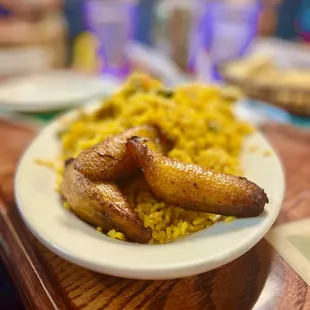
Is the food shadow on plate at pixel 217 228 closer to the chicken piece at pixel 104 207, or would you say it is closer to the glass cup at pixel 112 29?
the chicken piece at pixel 104 207

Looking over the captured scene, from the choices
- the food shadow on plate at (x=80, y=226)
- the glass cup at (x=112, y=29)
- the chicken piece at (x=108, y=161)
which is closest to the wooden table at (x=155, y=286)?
the food shadow on plate at (x=80, y=226)

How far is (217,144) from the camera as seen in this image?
1.05m

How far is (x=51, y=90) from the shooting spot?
185 centimetres

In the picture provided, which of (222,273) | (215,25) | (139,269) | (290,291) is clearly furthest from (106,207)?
(215,25)

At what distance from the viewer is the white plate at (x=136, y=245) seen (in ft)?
2.13

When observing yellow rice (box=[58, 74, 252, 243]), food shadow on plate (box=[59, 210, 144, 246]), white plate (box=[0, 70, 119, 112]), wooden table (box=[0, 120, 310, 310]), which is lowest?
white plate (box=[0, 70, 119, 112])

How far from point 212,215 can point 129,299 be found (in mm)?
209

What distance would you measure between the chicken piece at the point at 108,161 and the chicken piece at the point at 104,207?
15mm

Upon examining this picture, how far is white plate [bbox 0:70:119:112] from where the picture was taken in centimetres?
158

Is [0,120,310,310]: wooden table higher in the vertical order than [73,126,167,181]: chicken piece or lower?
lower

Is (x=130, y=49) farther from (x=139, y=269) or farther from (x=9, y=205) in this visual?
(x=139, y=269)

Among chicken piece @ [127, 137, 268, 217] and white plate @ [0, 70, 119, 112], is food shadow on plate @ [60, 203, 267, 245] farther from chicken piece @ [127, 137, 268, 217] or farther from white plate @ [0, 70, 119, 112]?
white plate @ [0, 70, 119, 112]

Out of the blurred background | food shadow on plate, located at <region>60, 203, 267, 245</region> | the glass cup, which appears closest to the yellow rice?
food shadow on plate, located at <region>60, 203, 267, 245</region>

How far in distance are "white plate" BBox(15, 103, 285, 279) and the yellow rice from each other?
0.14ft
